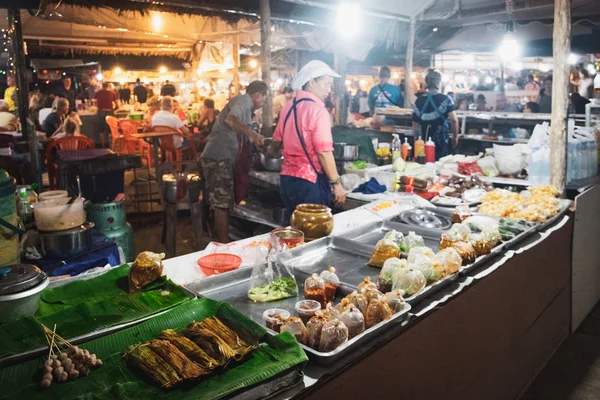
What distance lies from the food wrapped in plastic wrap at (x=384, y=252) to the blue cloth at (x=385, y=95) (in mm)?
7754

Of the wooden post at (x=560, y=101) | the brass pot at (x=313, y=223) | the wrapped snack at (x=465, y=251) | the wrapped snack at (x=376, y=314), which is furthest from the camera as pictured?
the wooden post at (x=560, y=101)

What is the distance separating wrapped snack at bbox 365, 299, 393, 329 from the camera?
1945 mm

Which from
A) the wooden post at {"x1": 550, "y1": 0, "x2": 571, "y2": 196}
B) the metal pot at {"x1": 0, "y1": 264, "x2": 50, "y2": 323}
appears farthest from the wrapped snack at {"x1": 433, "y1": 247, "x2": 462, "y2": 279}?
the wooden post at {"x1": 550, "y1": 0, "x2": 571, "y2": 196}

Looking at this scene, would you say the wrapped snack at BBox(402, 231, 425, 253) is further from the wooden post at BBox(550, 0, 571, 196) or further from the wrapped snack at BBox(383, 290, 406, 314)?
the wooden post at BBox(550, 0, 571, 196)

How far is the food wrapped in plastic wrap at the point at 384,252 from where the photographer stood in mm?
2689

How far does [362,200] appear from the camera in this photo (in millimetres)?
4684

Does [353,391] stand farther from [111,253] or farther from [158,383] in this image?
[111,253]

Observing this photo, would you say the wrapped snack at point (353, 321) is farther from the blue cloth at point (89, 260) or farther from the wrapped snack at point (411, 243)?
the blue cloth at point (89, 260)

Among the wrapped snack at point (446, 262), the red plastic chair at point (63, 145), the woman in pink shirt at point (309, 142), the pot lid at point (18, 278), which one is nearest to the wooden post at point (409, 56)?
the woman in pink shirt at point (309, 142)

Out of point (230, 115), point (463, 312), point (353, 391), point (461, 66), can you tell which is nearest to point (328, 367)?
point (353, 391)

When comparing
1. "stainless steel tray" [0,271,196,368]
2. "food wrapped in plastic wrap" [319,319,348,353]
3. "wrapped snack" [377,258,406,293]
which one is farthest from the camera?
"wrapped snack" [377,258,406,293]

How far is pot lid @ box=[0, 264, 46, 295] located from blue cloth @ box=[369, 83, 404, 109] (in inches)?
351

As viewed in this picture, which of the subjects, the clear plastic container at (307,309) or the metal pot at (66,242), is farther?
the metal pot at (66,242)

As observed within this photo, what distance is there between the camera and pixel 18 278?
72.4 inches
